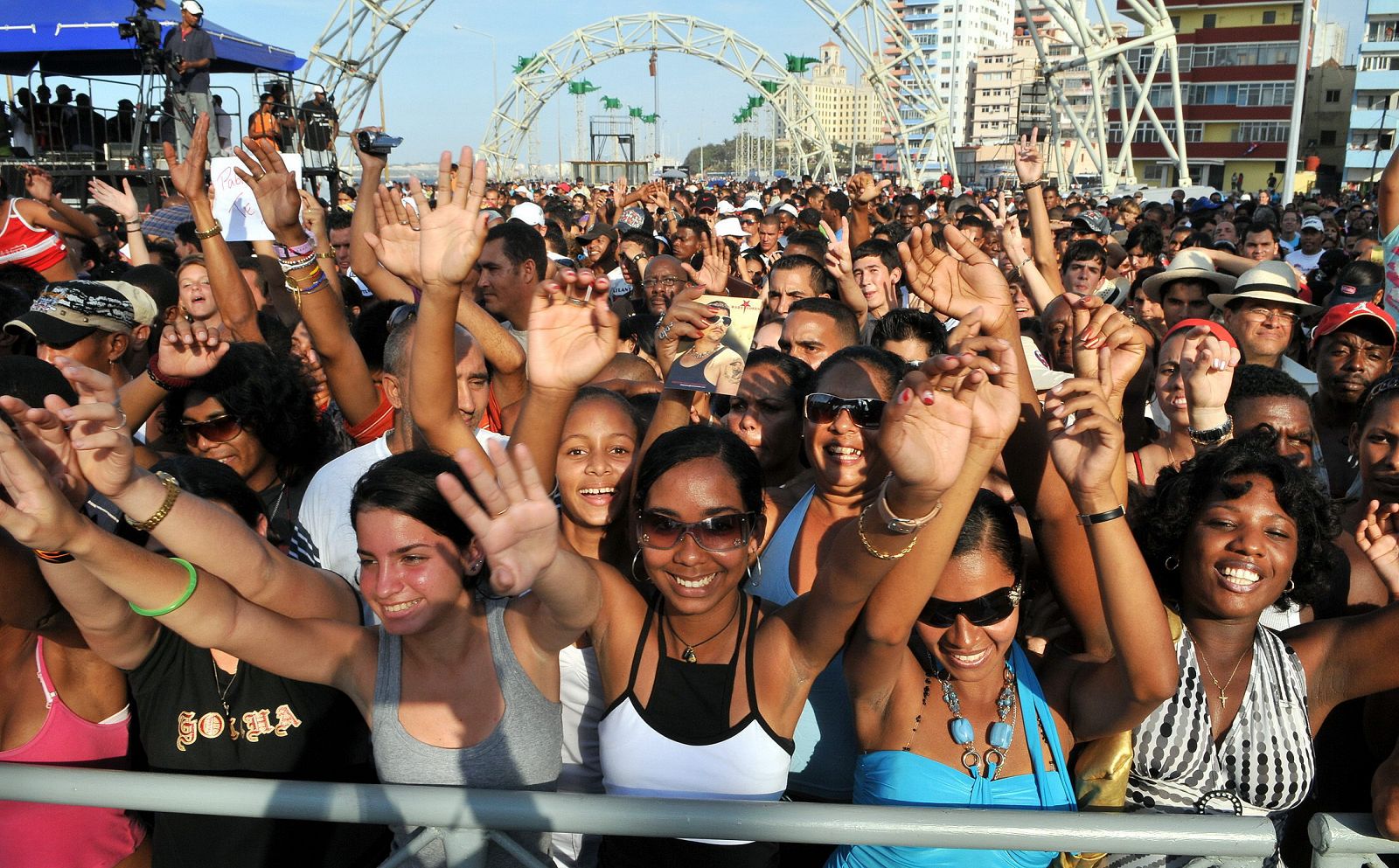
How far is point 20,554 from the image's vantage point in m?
2.33

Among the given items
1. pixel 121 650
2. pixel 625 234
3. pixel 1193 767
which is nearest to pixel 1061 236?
pixel 625 234

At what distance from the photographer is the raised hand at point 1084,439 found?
2.25 m

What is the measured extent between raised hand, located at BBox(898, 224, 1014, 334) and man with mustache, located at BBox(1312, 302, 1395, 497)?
6.11ft

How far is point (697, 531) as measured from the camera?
2.44 m

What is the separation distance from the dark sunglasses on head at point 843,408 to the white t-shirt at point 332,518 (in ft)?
3.33

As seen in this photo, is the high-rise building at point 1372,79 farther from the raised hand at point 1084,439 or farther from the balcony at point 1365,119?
the raised hand at point 1084,439

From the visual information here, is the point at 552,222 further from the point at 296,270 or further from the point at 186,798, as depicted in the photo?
the point at 186,798

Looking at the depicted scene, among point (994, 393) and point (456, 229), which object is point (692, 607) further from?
point (456, 229)

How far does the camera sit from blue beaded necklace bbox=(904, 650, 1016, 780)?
2330 mm

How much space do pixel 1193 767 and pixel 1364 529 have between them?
83 centimetres

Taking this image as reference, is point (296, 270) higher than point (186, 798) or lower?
higher

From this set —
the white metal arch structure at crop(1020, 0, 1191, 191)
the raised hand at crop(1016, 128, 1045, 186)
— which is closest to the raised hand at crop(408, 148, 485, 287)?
the raised hand at crop(1016, 128, 1045, 186)

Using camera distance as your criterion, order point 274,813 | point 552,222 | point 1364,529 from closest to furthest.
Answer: point 274,813, point 1364,529, point 552,222

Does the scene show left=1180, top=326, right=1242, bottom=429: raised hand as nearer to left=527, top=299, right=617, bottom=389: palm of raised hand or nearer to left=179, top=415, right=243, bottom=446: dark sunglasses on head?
left=527, top=299, right=617, bottom=389: palm of raised hand
